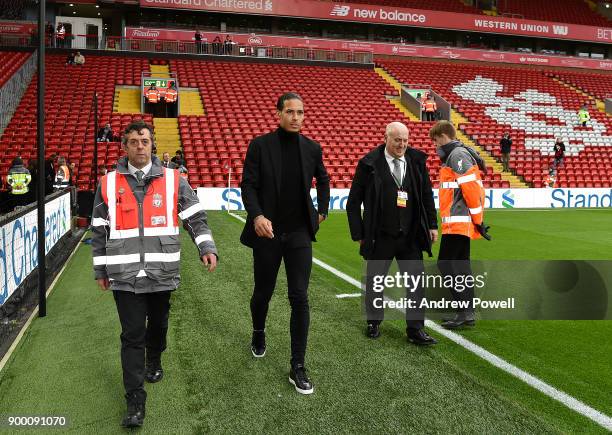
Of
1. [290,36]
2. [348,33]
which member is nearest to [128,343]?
[290,36]

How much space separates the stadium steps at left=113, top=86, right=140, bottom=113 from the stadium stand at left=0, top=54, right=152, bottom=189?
1.08 feet

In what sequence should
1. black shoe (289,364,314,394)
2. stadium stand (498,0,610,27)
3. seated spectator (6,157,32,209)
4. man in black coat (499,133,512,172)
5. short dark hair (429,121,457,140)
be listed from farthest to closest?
stadium stand (498,0,610,27), man in black coat (499,133,512,172), seated spectator (6,157,32,209), short dark hair (429,121,457,140), black shoe (289,364,314,394)

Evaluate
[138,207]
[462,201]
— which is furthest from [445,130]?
[138,207]

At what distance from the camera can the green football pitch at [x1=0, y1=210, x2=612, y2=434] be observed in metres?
2.81

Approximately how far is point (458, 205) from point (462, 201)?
0.05 metres

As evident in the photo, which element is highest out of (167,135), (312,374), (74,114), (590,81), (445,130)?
(590,81)

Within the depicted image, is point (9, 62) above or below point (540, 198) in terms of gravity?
above

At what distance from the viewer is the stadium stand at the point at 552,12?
38.0 m

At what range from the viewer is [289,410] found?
2.92 m

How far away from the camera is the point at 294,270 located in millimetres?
3314

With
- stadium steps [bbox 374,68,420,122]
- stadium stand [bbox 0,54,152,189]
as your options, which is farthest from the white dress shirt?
stadium steps [bbox 374,68,420,122]

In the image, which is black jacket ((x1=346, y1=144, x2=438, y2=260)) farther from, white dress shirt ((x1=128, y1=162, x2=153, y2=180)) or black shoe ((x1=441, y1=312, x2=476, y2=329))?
white dress shirt ((x1=128, y1=162, x2=153, y2=180))

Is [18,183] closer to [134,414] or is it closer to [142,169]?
[142,169]

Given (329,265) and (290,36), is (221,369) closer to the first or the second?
(329,265)
